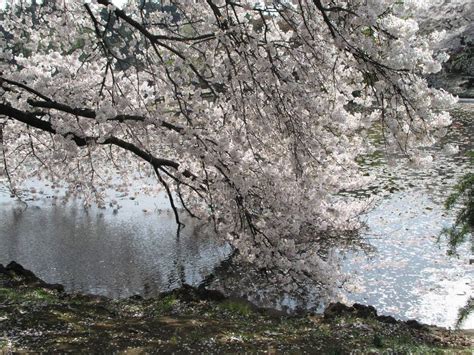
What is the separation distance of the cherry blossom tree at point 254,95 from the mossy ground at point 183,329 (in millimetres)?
1655

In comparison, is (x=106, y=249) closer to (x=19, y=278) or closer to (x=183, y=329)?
(x=19, y=278)

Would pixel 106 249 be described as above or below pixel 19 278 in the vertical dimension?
above

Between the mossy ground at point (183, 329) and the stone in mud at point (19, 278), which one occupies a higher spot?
the stone in mud at point (19, 278)

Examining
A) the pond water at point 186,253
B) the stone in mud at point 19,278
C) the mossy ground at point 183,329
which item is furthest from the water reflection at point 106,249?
the mossy ground at point 183,329

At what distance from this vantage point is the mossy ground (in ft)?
16.6

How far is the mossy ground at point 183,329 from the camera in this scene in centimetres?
507

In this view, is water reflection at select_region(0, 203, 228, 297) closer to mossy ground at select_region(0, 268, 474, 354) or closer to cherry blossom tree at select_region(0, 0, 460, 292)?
cherry blossom tree at select_region(0, 0, 460, 292)

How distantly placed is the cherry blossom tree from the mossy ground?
1.66m

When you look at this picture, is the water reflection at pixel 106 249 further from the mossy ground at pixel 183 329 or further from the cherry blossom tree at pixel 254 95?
the mossy ground at pixel 183 329

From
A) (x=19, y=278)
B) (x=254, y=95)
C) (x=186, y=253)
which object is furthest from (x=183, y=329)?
Result: (x=186, y=253)

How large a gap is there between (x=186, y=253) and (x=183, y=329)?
6382 mm

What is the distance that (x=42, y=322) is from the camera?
5586 millimetres

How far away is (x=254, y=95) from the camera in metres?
6.74

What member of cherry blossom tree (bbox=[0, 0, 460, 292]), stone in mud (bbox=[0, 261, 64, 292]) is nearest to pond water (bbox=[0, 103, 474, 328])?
stone in mud (bbox=[0, 261, 64, 292])
